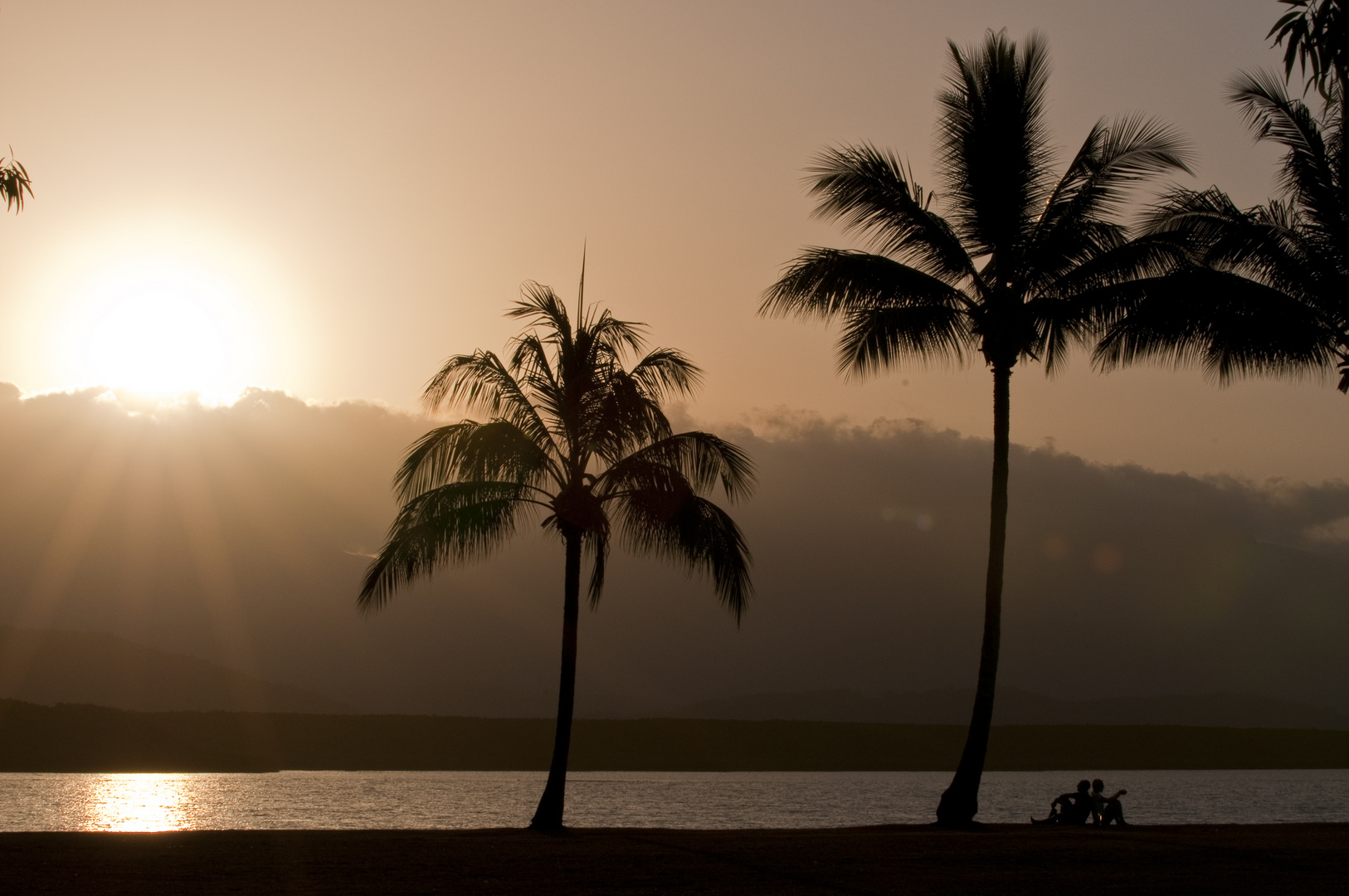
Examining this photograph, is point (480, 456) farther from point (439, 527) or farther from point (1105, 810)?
point (1105, 810)

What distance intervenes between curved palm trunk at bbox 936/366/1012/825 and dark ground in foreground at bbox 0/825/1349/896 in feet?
9.76

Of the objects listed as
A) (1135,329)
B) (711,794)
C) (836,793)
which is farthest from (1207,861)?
(836,793)

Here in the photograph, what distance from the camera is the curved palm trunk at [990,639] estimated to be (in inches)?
818

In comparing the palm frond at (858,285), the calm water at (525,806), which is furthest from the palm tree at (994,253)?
the calm water at (525,806)

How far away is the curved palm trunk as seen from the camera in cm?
2078

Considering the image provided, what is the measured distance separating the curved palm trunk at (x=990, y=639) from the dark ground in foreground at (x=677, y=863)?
2974 mm

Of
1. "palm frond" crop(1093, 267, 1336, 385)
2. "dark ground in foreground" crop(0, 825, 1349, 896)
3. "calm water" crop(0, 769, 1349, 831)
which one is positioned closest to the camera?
"dark ground in foreground" crop(0, 825, 1349, 896)

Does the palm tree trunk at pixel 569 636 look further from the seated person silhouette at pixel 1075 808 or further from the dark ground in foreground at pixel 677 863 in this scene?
the seated person silhouette at pixel 1075 808

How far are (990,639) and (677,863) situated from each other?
31.3 ft

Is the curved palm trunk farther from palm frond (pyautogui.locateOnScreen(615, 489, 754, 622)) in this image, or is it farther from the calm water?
the calm water

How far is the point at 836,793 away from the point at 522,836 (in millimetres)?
87908

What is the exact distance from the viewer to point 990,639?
2148 centimetres

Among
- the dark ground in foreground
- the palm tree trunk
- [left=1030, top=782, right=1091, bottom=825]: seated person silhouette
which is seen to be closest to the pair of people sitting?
[left=1030, top=782, right=1091, bottom=825]: seated person silhouette

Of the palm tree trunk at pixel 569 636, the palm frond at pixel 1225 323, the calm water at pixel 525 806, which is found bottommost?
the calm water at pixel 525 806
